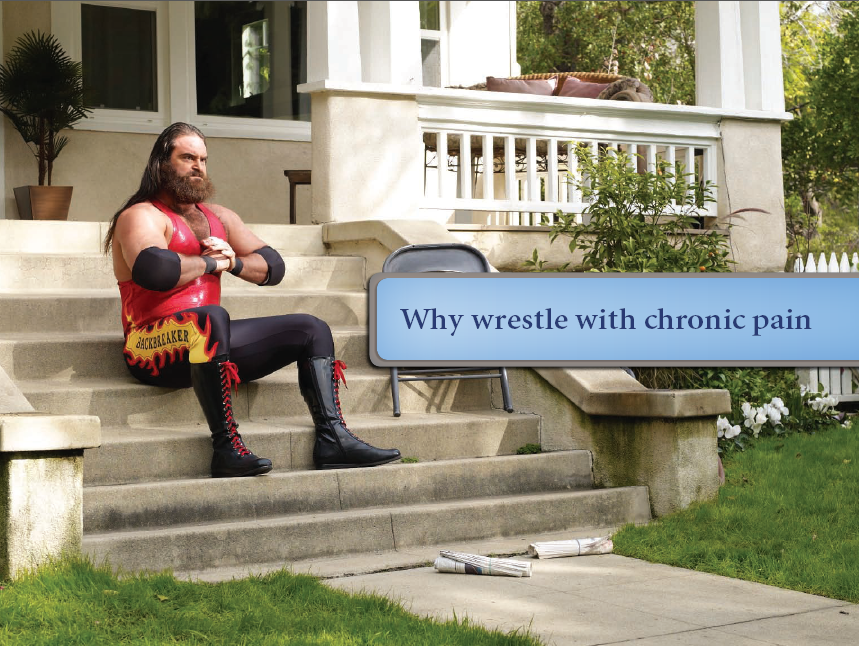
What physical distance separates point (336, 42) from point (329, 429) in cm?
356

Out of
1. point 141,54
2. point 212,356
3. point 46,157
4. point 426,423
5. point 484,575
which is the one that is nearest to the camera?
point 484,575

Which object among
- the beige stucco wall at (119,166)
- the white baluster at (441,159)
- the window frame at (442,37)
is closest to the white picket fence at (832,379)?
the white baluster at (441,159)

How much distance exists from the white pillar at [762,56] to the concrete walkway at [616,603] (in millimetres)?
5742

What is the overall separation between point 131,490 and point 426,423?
5.45 ft

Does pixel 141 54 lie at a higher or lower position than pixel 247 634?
higher

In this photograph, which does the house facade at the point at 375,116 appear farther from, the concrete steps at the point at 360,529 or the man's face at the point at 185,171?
the concrete steps at the point at 360,529

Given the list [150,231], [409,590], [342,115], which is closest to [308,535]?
[409,590]

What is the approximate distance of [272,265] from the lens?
595cm

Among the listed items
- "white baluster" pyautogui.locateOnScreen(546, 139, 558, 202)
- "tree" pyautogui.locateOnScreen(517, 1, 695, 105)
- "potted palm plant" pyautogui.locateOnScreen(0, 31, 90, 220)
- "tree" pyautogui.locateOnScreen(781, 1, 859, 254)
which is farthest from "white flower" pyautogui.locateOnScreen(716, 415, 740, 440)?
"tree" pyautogui.locateOnScreen(517, 1, 695, 105)

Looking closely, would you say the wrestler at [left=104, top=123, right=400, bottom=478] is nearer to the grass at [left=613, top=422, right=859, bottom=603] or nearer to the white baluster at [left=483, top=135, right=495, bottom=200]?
the grass at [left=613, top=422, right=859, bottom=603]

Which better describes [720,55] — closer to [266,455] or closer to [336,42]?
[336,42]

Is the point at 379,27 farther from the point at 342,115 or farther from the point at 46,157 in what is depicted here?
the point at 46,157

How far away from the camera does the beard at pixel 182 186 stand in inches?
226

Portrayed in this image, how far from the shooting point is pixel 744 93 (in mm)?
9898
